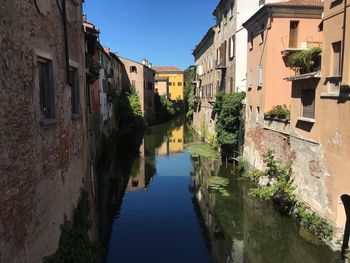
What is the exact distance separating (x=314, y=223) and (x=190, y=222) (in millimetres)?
5115

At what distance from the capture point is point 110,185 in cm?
2011

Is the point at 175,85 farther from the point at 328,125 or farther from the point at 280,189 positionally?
the point at 328,125

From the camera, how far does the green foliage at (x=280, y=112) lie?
16359 millimetres

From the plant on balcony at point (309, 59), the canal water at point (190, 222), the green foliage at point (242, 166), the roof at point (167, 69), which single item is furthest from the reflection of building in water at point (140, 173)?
Answer: the roof at point (167, 69)

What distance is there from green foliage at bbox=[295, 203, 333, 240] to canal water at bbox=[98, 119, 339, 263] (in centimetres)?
40

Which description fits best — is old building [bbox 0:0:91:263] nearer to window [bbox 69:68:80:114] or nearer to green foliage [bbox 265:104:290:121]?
window [bbox 69:68:80:114]

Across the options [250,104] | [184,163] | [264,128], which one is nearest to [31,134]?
[264,128]

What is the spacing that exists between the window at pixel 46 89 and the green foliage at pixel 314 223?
9.24 metres

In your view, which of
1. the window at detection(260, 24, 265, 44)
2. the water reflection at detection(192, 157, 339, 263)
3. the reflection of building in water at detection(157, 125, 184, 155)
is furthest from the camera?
the reflection of building in water at detection(157, 125, 184, 155)

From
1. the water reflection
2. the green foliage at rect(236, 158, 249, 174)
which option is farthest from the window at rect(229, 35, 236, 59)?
the water reflection

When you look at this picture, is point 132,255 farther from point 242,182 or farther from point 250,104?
point 250,104

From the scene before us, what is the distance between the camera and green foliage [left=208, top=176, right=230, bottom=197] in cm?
1850

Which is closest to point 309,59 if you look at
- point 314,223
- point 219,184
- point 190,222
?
point 314,223

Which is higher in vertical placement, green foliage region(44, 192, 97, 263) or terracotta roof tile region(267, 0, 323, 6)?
terracotta roof tile region(267, 0, 323, 6)
